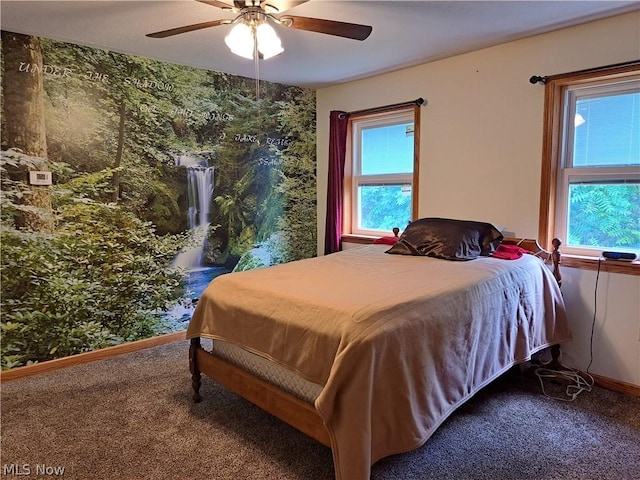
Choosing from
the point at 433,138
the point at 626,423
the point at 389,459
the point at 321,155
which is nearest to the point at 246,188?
the point at 321,155

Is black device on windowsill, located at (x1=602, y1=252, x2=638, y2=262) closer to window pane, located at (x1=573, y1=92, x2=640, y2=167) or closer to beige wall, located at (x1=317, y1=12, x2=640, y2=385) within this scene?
beige wall, located at (x1=317, y1=12, x2=640, y2=385)

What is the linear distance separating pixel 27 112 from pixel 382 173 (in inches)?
114

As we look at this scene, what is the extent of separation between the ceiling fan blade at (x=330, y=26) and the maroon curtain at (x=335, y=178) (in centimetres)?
205

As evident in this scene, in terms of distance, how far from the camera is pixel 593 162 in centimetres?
279

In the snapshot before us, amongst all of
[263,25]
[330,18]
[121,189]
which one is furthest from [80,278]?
[330,18]

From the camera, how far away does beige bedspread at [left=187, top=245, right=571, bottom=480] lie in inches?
61.5

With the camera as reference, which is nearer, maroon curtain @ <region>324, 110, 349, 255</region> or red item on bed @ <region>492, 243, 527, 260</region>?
red item on bed @ <region>492, 243, 527, 260</region>

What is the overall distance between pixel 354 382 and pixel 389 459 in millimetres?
678

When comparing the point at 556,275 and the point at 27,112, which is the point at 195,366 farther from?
the point at 556,275

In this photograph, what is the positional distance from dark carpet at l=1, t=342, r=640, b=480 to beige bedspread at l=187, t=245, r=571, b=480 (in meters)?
0.29

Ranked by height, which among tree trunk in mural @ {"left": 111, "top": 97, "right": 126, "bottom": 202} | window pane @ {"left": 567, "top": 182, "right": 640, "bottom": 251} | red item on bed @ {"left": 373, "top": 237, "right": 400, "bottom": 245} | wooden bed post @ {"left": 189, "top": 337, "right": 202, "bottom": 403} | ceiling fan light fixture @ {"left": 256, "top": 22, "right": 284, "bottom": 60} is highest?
ceiling fan light fixture @ {"left": 256, "top": 22, "right": 284, "bottom": 60}

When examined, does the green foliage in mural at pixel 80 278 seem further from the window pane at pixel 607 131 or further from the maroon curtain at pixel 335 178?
the window pane at pixel 607 131

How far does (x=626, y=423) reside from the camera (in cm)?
227

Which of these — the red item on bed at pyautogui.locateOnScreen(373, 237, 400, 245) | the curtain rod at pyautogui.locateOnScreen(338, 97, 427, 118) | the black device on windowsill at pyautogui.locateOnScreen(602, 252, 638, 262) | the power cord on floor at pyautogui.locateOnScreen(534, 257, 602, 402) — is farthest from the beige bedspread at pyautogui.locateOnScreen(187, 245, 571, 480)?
the curtain rod at pyautogui.locateOnScreen(338, 97, 427, 118)
